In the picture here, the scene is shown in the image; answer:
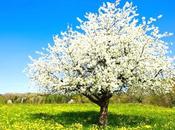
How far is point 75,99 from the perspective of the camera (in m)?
88.8

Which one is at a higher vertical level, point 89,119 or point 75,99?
point 75,99

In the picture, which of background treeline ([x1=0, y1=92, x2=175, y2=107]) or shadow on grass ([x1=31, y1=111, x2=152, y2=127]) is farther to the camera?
background treeline ([x1=0, y1=92, x2=175, y2=107])

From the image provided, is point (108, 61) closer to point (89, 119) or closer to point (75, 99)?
point (89, 119)

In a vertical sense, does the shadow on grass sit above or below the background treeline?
below

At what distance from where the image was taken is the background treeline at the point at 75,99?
78.6m

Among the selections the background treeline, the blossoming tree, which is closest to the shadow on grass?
the blossoming tree

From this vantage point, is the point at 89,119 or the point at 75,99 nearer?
the point at 89,119

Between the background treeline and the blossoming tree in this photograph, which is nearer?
the blossoming tree

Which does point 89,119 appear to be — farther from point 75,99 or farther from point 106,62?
point 75,99

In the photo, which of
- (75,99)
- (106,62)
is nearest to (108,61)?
(106,62)

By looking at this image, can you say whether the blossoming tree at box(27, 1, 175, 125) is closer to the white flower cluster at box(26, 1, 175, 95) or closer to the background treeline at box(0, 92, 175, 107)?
the white flower cluster at box(26, 1, 175, 95)

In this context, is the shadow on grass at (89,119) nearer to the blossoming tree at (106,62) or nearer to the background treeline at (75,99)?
the blossoming tree at (106,62)

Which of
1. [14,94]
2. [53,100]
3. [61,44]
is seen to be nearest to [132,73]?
[61,44]

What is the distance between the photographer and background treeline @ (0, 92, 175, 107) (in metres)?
78.6
